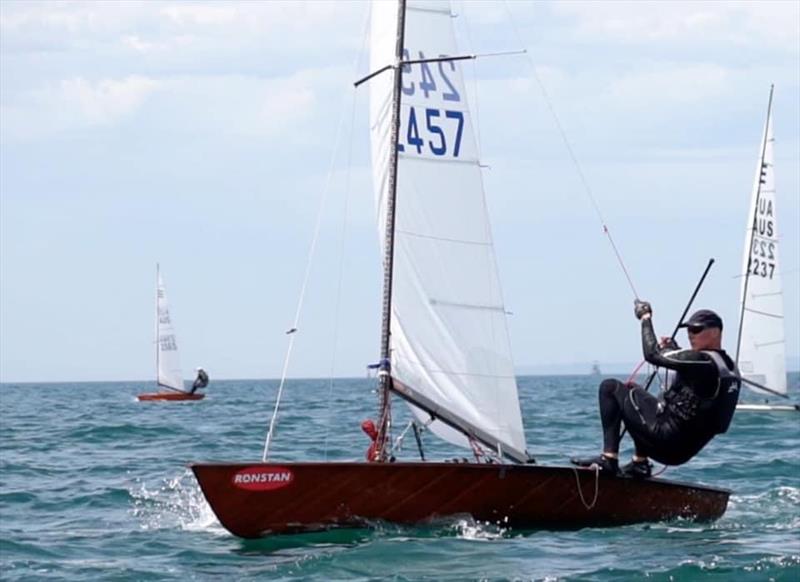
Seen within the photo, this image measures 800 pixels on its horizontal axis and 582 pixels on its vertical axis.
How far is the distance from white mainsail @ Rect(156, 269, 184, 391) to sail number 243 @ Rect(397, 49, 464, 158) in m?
45.7

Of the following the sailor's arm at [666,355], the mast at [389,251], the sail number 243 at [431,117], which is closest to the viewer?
the sailor's arm at [666,355]

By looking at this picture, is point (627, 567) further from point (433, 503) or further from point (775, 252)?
point (775, 252)

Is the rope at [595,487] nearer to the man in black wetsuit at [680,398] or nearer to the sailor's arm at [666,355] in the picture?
the man in black wetsuit at [680,398]

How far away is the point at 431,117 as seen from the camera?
46.3 feet

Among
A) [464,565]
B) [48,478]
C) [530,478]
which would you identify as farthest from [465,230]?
[48,478]

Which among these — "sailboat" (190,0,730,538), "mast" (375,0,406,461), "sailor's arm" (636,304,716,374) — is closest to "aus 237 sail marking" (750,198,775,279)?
"sailboat" (190,0,730,538)

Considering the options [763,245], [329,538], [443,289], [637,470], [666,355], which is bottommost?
[329,538]

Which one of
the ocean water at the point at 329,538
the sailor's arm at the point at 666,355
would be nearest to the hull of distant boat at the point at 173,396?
the ocean water at the point at 329,538

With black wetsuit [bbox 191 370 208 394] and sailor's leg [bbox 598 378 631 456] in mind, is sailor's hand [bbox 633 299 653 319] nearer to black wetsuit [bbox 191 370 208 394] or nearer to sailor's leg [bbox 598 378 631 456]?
sailor's leg [bbox 598 378 631 456]

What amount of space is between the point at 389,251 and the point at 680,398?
111 inches

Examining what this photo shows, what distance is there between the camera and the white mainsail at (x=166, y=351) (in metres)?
59.1

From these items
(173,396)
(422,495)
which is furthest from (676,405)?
(173,396)

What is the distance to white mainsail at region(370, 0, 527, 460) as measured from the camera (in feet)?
46.1

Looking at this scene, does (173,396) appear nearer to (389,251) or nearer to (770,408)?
(770,408)
